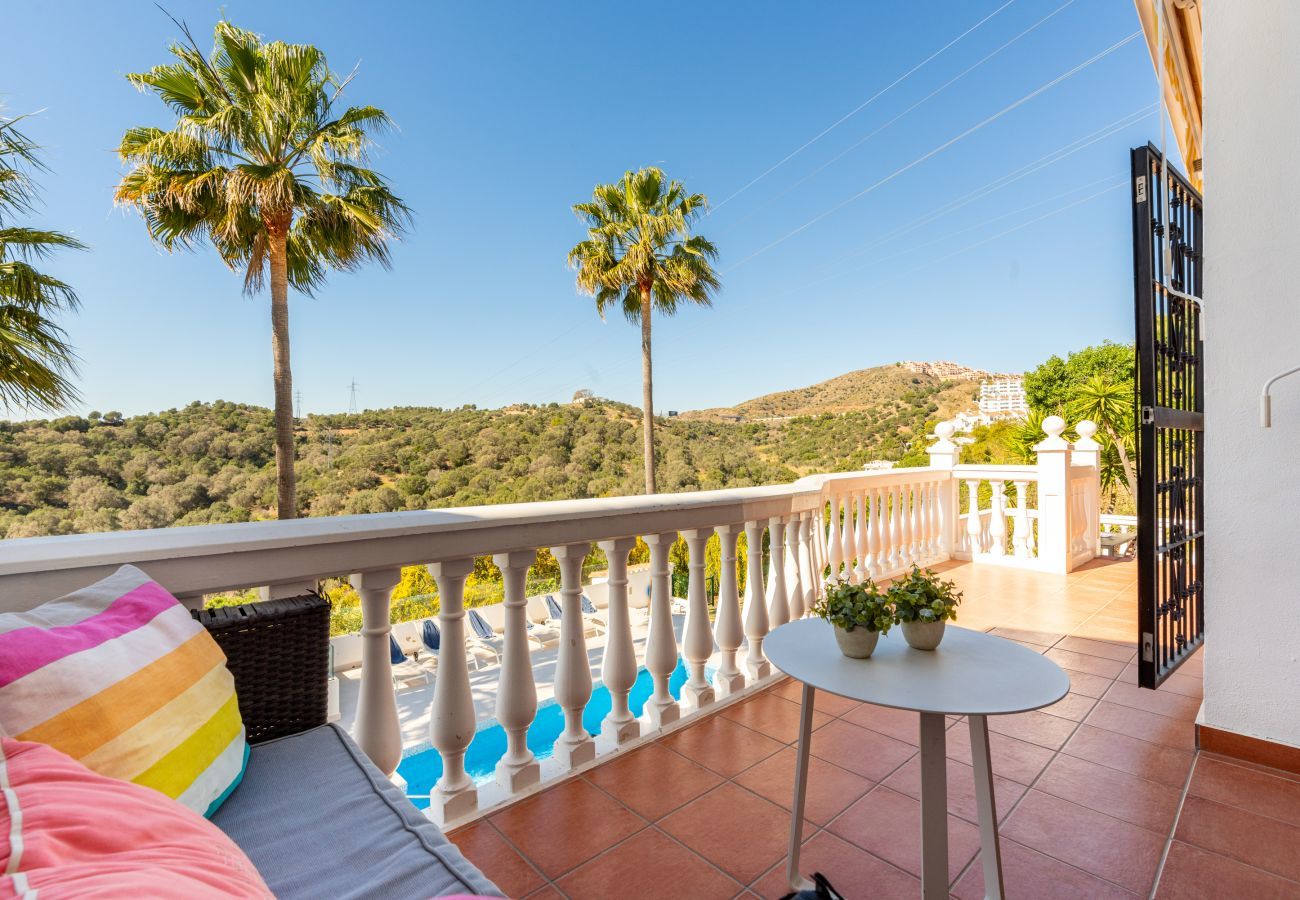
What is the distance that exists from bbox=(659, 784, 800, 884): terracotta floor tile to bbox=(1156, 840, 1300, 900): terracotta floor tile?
0.79 metres

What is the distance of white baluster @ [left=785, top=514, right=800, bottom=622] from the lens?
2.52 m

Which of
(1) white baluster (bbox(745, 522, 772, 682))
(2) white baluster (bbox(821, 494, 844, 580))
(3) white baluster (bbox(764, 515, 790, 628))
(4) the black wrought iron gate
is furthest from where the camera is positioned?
(2) white baluster (bbox(821, 494, 844, 580))

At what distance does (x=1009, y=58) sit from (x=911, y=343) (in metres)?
15.3

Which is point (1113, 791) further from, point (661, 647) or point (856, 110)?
point (856, 110)

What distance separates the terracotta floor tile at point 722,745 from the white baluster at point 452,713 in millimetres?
717

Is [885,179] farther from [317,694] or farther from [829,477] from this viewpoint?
[317,694]

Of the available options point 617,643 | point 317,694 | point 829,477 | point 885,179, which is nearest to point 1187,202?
point 829,477

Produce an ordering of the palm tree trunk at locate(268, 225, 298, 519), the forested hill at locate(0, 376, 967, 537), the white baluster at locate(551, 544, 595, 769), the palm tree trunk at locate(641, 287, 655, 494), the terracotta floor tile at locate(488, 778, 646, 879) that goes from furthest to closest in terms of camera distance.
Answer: the palm tree trunk at locate(641, 287, 655, 494)
the forested hill at locate(0, 376, 967, 537)
the palm tree trunk at locate(268, 225, 298, 519)
the white baluster at locate(551, 544, 595, 769)
the terracotta floor tile at locate(488, 778, 646, 879)

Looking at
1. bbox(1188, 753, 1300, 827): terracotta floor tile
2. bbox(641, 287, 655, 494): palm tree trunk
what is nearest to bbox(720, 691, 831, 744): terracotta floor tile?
bbox(1188, 753, 1300, 827): terracotta floor tile

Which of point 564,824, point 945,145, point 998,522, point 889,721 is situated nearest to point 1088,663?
point 889,721

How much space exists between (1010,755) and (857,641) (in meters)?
1.15

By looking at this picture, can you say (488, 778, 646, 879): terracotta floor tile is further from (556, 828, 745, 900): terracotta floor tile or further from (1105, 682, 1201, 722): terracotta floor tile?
(1105, 682, 1201, 722): terracotta floor tile

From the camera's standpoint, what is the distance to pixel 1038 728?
2053 millimetres

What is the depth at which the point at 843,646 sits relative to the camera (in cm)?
123
